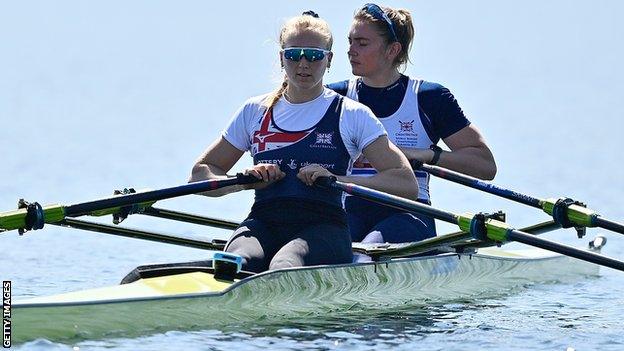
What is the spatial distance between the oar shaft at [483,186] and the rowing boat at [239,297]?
579mm

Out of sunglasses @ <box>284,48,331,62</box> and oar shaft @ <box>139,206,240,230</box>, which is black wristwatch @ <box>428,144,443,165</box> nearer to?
oar shaft @ <box>139,206,240,230</box>

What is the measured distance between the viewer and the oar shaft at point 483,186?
11984mm

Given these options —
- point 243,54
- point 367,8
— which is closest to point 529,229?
point 367,8

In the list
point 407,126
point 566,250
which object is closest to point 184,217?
point 407,126

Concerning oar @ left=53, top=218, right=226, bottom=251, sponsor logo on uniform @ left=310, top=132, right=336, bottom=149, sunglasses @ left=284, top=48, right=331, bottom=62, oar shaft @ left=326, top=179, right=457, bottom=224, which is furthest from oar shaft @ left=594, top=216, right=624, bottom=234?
oar @ left=53, top=218, right=226, bottom=251

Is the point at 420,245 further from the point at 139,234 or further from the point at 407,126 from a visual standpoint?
the point at 139,234

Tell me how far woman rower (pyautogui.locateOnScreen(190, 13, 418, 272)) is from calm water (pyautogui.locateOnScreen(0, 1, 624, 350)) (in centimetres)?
55

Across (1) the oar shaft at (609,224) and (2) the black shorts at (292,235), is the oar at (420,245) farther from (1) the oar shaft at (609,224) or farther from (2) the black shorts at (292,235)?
(2) the black shorts at (292,235)

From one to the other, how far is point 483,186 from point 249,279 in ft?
9.80

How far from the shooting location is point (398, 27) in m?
12.7

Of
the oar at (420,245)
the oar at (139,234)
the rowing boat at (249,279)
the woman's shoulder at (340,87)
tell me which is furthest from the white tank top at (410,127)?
the oar at (139,234)

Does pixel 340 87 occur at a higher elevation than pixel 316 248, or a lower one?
higher

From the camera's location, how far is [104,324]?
9250mm

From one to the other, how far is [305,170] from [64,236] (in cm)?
716
